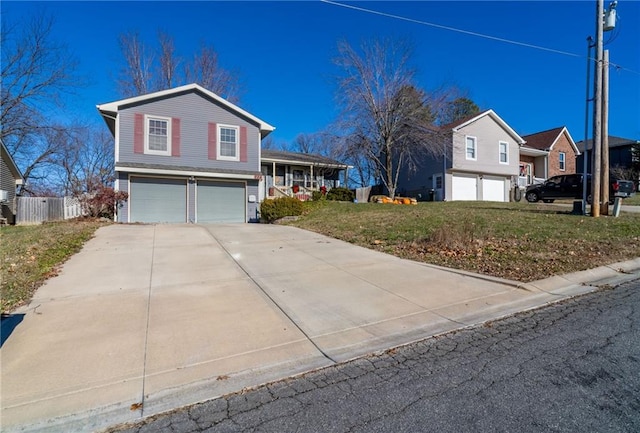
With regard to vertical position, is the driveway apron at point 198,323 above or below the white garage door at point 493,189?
below

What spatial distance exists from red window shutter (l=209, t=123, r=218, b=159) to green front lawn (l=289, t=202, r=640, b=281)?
7.26 m

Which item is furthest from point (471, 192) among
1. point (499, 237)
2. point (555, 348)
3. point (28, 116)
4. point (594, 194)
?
point (28, 116)

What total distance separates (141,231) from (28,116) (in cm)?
1829

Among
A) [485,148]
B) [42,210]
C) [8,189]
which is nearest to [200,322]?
[42,210]

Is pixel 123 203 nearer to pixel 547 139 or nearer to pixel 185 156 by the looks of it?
pixel 185 156

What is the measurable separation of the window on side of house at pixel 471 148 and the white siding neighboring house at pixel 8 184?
27.1 metres

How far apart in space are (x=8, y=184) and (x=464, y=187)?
98.3ft

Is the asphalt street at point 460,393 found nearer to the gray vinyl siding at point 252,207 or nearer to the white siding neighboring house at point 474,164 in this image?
the gray vinyl siding at point 252,207

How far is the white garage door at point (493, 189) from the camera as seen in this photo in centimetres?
2589

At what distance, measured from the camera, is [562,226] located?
10328 mm

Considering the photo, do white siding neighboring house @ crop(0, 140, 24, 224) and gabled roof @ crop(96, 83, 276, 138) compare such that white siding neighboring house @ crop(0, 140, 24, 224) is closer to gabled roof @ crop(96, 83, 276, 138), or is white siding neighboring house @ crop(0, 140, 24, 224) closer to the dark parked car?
gabled roof @ crop(96, 83, 276, 138)

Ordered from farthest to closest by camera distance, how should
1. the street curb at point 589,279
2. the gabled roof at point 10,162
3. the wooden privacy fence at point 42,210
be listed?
the gabled roof at point 10,162 → the wooden privacy fence at point 42,210 → the street curb at point 589,279

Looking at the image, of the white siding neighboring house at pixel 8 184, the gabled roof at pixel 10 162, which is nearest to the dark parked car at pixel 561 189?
the white siding neighboring house at pixel 8 184

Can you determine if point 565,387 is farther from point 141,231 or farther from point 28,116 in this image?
point 28,116
